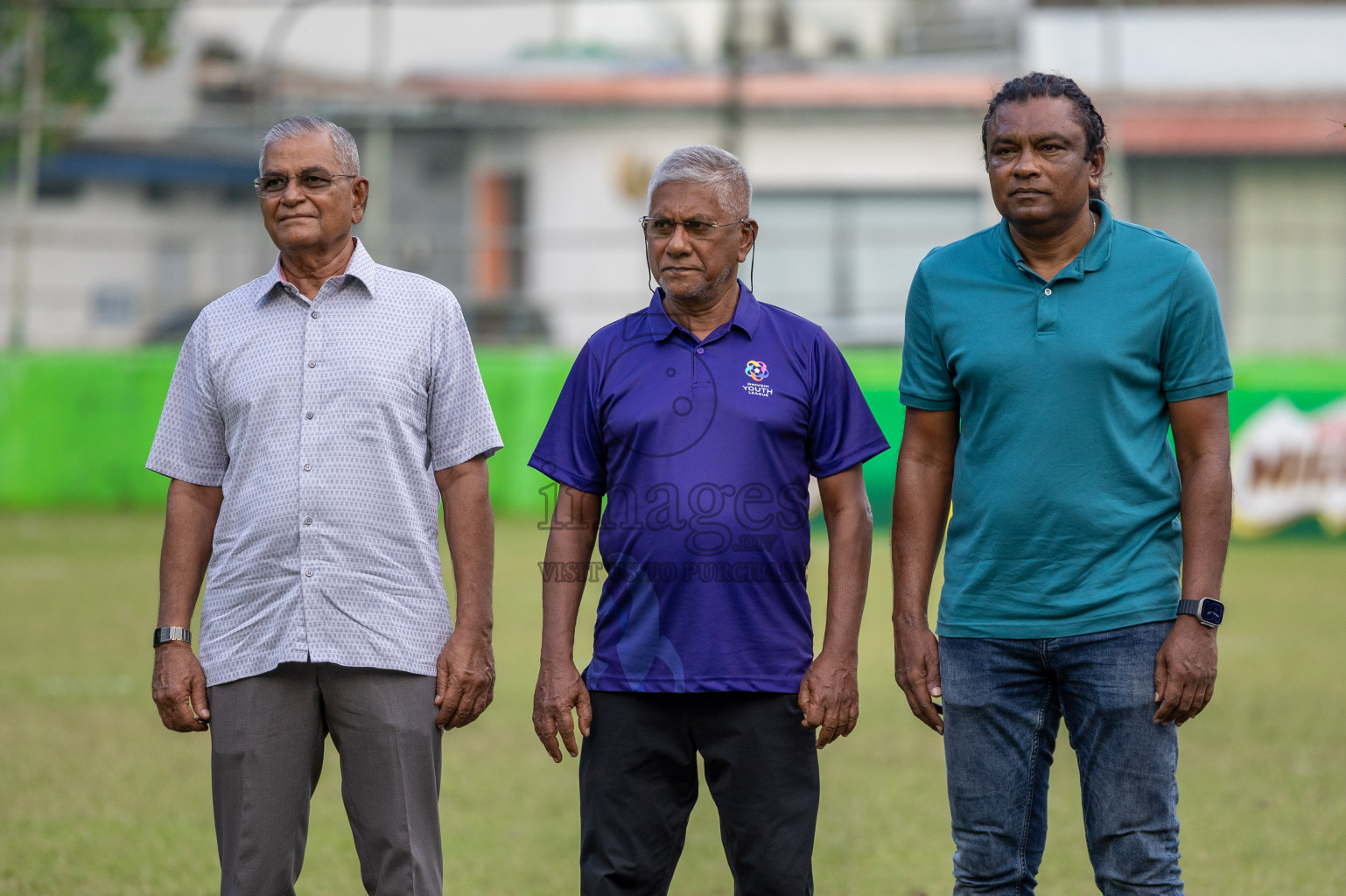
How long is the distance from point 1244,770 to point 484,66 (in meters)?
17.9

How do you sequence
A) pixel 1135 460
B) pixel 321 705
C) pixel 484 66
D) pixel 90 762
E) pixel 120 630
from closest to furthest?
pixel 1135 460, pixel 321 705, pixel 90 762, pixel 120 630, pixel 484 66

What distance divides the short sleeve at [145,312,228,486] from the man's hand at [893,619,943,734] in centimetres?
155

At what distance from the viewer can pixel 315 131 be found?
328cm

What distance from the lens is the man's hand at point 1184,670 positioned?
2967 mm

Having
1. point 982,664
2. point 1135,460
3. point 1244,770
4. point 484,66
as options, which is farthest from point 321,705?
point 484,66

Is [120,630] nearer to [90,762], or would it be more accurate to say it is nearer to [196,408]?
[90,762]

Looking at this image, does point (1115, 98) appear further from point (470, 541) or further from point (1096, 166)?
point (470, 541)

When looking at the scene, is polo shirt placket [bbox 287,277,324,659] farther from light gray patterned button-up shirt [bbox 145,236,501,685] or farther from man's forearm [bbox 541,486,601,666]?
man's forearm [bbox 541,486,601,666]

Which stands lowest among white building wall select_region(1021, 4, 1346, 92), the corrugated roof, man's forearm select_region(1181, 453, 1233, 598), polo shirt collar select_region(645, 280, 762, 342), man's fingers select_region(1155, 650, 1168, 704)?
man's fingers select_region(1155, 650, 1168, 704)

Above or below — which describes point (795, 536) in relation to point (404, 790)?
above

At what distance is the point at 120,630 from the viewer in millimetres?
9727

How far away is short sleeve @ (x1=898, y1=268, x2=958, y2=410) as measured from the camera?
10.5 feet

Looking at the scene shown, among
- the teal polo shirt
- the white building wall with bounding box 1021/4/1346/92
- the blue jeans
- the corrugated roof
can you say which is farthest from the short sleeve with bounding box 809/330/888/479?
the white building wall with bounding box 1021/4/1346/92

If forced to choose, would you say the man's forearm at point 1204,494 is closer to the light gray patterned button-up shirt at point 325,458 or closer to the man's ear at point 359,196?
the light gray patterned button-up shirt at point 325,458
